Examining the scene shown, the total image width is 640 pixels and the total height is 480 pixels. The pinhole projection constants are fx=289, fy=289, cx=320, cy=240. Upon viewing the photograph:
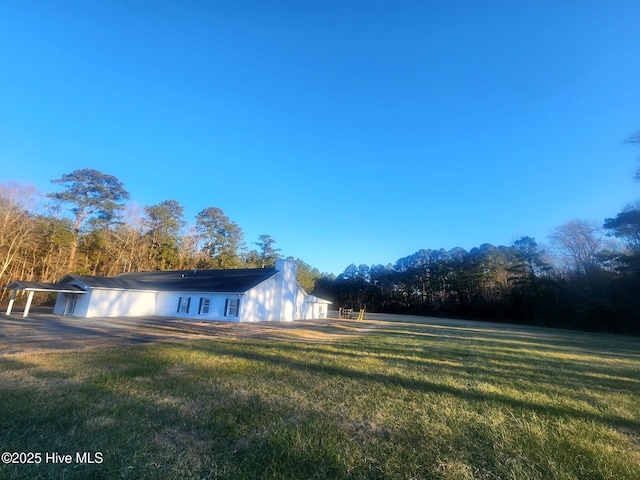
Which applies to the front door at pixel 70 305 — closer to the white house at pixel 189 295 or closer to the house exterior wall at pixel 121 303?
the white house at pixel 189 295

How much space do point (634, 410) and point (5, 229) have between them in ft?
139

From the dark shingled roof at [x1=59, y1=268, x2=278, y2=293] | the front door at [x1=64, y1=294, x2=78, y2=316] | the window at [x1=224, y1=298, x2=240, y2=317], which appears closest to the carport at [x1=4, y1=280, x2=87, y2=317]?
the dark shingled roof at [x1=59, y1=268, x2=278, y2=293]

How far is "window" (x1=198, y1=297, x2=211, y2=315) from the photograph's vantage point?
72.2 ft

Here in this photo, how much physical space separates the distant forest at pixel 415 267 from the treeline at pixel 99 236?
0.38ft

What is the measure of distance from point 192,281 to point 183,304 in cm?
285

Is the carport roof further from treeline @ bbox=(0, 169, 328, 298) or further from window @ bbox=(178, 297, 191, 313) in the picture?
treeline @ bbox=(0, 169, 328, 298)

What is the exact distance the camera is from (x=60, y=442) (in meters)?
3.01

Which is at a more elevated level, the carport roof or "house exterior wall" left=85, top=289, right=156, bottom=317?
the carport roof

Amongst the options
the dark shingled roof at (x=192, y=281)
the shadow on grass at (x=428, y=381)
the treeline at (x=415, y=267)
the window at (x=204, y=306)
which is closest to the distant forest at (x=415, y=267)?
the treeline at (x=415, y=267)

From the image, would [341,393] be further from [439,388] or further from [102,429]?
[102,429]

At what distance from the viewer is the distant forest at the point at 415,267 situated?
28.5 meters

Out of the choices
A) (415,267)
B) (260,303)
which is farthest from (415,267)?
(260,303)

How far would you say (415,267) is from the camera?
62.8 meters

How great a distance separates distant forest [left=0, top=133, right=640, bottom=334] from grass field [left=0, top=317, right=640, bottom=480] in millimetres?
30224
